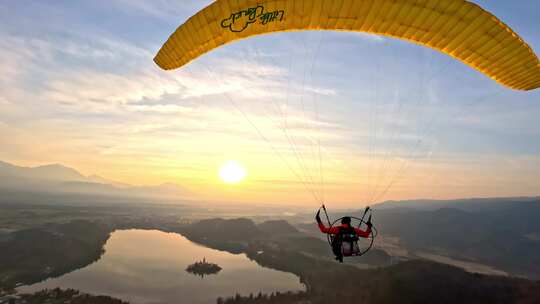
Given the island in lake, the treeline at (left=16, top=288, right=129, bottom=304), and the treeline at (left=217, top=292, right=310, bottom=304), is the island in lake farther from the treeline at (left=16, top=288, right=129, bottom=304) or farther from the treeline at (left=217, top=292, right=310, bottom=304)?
the treeline at (left=16, top=288, right=129, bottom=304)

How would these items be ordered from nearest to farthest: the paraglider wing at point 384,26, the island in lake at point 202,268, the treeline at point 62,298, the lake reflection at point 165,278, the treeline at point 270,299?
1. the paraglider wing at point 384,26
2. the treeline at point 62,298
3. the treeline at point 270,299
4. the lake reflection at point 165,278
5. the island in lake at point 202,268

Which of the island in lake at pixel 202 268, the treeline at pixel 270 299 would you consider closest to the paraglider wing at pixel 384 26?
the treeline at pixel 270 299

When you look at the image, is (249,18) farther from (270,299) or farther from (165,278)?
(165,278)

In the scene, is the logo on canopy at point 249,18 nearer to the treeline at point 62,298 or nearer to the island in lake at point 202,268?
the treeline at point 62,298

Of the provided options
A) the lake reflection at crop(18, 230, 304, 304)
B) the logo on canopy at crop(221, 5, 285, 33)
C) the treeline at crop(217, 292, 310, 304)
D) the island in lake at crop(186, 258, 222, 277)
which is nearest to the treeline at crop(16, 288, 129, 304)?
the lake reflection at crop(18, 230, 304, 304)

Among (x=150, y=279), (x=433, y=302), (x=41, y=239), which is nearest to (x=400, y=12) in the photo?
(x=433, y=302)

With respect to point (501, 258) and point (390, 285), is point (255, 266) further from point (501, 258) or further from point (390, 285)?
point (501, 258)
